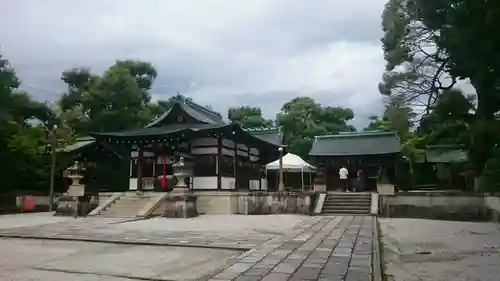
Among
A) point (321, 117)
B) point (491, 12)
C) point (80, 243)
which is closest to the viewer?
point (491, 12)

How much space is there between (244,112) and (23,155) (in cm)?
4001

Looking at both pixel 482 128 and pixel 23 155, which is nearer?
pixel 482 128

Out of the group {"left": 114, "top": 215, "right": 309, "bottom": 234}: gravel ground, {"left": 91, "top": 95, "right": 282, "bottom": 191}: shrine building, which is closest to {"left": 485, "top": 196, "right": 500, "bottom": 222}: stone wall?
{"left": 114, "top": 215, "right": 309, "bottom": 234}: gravel ground

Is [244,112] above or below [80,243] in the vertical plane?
above

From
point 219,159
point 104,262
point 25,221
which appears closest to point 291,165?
point 219,159

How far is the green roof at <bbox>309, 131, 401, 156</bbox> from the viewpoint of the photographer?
92.3 ft

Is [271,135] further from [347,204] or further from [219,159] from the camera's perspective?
[347,204]

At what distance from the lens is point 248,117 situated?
5800 centimetres

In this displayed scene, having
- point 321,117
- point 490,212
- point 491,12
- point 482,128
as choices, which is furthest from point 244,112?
point 491,12

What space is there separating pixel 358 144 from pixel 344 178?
317 centimetres

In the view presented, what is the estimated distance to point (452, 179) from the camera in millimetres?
26781

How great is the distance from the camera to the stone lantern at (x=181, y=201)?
17.9 meters

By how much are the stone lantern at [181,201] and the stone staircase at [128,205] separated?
63.3 inches

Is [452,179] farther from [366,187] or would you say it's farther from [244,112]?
[244,112]
